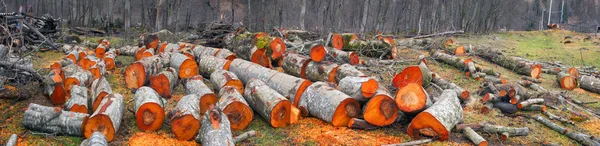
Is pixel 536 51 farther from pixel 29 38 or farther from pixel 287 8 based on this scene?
pixel 287 8

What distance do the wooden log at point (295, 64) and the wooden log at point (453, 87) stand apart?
2669 millimetres

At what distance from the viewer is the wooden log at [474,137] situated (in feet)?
16.0

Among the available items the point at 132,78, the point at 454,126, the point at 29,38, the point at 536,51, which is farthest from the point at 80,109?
the point at 536,51

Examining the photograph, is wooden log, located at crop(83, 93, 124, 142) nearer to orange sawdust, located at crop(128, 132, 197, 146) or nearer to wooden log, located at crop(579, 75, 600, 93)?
orange sawdust, located at crop(128, 132, 197, 146)

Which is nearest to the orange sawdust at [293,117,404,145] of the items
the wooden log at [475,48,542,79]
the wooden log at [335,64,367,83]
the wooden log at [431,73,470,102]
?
the wooden log at [335,64,367,83]

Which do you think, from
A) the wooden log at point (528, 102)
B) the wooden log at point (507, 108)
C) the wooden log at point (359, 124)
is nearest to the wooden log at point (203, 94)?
the wooden log at point (359, 124)

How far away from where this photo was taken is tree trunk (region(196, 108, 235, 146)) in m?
4.28

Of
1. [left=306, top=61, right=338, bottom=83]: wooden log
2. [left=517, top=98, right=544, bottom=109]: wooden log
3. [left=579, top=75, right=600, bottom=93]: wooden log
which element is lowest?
[left=517, top=98, right=544, bottom=109]: wooden log

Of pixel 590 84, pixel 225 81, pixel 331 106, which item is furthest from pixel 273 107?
pixel 590 84

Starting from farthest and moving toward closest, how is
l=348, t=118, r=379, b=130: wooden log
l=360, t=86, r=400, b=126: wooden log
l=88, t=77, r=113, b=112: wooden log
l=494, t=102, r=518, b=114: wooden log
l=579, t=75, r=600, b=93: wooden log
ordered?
l=579, t=75, r=600, b=93: wooden log
l=494, t=102, r=518, b=114: wooden log
l=88, t=77, r=113, b=112: wooden log
l=348, t=118, r=379, b=130: wooden log
l=360, t=86, r=400, b=126: wooden log

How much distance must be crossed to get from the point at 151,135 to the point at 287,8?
31266 mm

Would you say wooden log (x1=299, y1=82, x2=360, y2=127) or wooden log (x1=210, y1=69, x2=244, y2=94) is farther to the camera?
wooden log (x1=210, y1=69, x2=244, y2=94)

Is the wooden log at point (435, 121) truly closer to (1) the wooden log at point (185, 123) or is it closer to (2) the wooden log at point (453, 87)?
(2) the wooden log at point (453, 87)

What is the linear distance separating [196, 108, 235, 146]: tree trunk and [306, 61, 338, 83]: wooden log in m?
3.17
